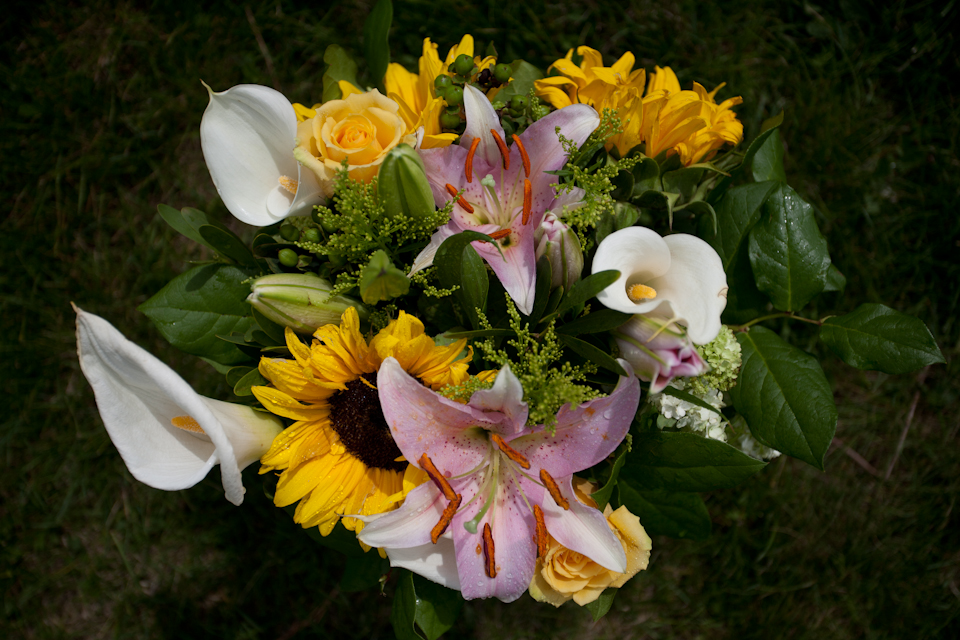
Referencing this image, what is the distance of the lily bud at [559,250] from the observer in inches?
24.9

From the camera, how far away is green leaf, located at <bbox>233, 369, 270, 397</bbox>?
0.77 metres

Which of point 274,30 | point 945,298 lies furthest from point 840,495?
point 274,30

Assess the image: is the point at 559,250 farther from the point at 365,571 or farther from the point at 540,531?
the point at 365,571

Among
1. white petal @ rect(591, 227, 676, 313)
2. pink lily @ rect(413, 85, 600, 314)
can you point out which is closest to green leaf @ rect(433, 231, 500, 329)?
pink lily @ rect(413, 85, 600, 314)

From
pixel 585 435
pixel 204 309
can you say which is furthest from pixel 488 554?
pixel 204 309

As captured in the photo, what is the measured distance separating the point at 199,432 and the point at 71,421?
1035 mm

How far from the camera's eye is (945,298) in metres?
1.47

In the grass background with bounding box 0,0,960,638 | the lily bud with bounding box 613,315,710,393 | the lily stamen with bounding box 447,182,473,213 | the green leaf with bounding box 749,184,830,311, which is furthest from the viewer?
the grass background with bounding box 0,0,960,638

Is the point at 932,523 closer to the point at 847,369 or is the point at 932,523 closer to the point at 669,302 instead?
the point at 847,369

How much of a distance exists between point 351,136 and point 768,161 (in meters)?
0.58

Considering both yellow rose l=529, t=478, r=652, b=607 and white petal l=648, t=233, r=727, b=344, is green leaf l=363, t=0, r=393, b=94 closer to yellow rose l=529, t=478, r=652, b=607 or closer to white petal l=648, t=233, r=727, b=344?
white petal l=648, t=233, r=727, b=344

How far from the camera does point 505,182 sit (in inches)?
28.8

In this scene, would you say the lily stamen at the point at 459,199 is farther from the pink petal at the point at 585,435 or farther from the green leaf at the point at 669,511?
the green leaf at the point at 669,511

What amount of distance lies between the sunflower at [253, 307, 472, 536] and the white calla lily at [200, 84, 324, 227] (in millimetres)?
169
